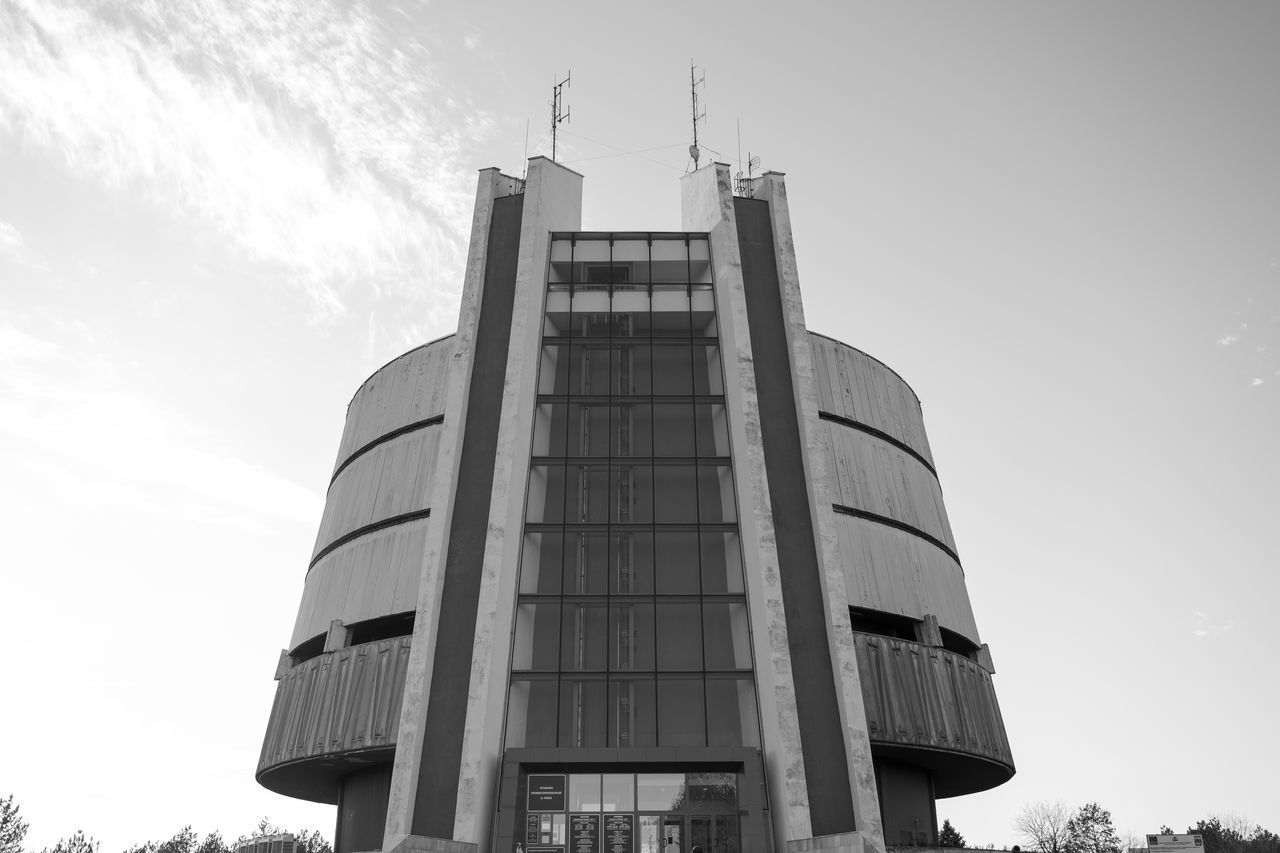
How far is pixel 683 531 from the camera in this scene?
26.9 metres

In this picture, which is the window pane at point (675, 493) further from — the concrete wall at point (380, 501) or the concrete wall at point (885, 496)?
the concrete wall at point (380, 501)

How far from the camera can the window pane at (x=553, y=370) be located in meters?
30.2

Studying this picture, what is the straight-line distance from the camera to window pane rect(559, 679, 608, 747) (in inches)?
960

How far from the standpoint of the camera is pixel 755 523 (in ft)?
85.0

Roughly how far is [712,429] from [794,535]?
4.79 meters

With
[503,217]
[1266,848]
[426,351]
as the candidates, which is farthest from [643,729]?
[1266,848]

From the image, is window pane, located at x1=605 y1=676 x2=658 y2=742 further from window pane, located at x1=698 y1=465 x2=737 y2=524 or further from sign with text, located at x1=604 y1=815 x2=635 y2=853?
window pane, located at x1=698 y1=465 x2=737 y2=524

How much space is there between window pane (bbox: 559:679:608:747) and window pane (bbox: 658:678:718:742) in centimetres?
149

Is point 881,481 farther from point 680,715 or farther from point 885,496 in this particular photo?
point 680,715

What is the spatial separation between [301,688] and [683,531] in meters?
15.2

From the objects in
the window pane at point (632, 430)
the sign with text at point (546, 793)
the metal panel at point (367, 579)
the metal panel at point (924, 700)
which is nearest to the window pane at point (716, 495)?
the window pane at point (632, 430)

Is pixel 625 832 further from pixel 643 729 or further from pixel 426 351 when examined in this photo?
pixel 426 351

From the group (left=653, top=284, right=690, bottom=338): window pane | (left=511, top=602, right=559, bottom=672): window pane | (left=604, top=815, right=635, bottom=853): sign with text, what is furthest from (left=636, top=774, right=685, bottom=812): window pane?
(left=653, top=284, right=690, bottom=338): window pane

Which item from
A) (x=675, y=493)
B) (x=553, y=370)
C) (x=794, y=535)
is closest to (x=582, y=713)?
(x=675, y=493)
